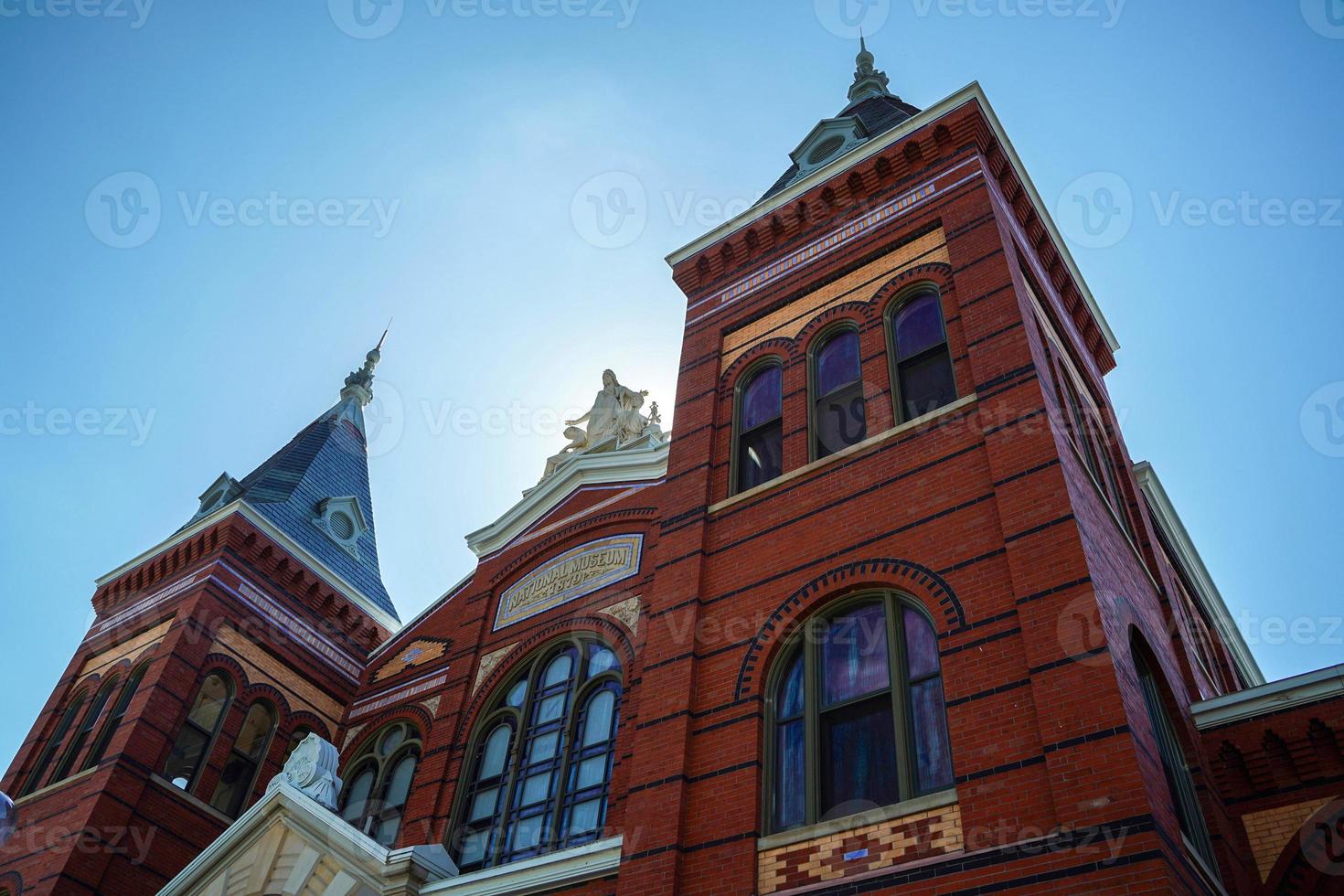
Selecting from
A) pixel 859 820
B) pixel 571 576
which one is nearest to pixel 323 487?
pixel 571 576

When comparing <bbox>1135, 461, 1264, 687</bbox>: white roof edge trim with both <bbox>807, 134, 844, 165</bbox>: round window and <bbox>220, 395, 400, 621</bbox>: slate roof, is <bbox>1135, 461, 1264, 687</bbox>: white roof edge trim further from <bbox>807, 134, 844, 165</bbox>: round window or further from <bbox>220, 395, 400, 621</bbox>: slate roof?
<bbox>220, 395, 400, 621</bbox>: slate roof

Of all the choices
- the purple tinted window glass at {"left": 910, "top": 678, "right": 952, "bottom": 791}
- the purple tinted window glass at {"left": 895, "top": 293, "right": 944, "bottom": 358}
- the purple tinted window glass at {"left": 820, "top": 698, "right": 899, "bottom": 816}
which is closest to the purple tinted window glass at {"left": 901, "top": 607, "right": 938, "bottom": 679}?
the purple tinted window glass at {"left": 910, "top": 678, "right": 952, "bottom": 791}

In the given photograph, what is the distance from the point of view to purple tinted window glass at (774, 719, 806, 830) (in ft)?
32.6

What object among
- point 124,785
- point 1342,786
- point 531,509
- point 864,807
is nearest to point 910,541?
point 864,807

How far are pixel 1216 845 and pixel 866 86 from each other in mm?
15852

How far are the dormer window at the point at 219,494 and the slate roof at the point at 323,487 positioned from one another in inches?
11.7

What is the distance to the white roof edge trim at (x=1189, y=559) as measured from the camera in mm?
17766

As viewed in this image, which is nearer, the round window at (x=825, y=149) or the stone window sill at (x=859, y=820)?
the stone window sill at (x=859, y=820)

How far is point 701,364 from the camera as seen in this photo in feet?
50.5

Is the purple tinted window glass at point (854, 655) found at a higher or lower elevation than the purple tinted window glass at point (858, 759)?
higher

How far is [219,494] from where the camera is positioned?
2347cm

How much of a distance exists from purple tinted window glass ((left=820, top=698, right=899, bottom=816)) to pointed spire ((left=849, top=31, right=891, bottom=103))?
46.6 feet

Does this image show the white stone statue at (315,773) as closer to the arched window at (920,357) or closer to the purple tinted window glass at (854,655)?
the purple tinted window glass at (854,655)

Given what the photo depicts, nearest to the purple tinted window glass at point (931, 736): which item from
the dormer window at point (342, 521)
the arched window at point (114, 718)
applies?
the arched window at point (114, 718)
